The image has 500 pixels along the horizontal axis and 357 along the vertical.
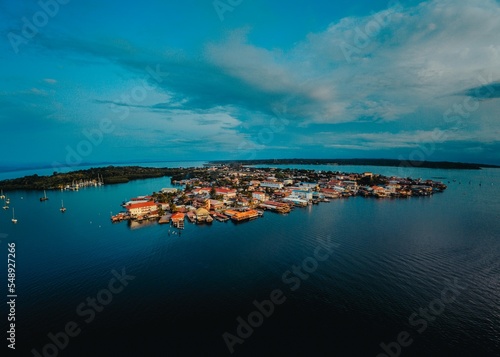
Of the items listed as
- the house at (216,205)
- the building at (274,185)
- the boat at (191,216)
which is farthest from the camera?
the building at (274,185)

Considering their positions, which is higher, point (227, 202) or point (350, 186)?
point (350, 186)

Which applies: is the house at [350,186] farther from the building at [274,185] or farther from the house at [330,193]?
the building at [274,185]

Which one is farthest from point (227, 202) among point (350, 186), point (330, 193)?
point (350, 186)

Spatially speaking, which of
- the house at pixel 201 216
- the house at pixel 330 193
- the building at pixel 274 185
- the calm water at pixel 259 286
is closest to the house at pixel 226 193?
the house at pixel 201 216

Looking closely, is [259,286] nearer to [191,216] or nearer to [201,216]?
[201,216]

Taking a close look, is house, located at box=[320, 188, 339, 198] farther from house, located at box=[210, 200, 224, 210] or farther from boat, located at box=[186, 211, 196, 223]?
boat, located at box=[186, 211, 196, 223]

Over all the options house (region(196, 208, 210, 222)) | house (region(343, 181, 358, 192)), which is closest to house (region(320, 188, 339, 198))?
house (region(343, 181, 358, 192))

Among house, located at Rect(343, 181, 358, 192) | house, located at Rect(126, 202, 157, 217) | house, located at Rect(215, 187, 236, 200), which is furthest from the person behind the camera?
house, located at Rect(343, 181, 358, 192)

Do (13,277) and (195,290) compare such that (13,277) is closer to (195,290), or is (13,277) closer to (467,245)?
(195,290)

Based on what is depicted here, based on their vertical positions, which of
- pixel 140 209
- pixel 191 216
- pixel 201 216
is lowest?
pixel 191 216

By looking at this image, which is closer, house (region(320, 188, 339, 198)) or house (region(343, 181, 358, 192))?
house (region(320, 188, 339, 198))
